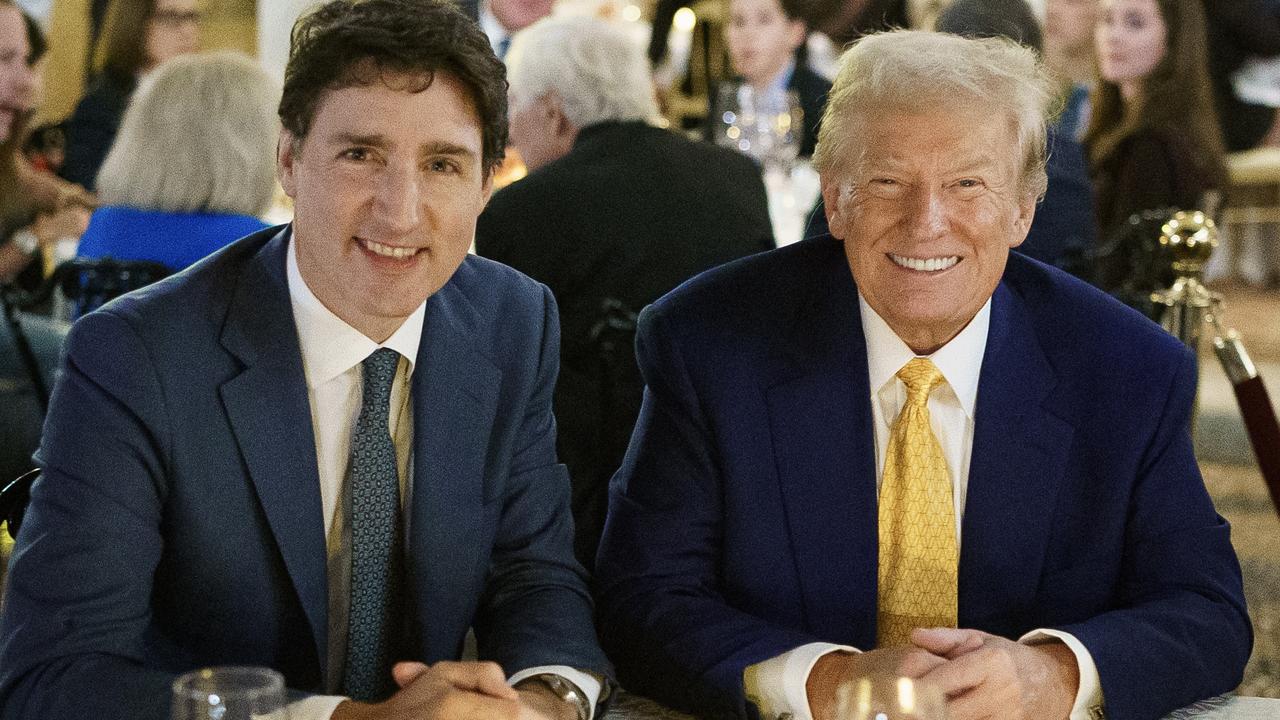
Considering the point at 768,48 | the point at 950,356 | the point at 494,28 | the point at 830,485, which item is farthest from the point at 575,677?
the point at 494,28

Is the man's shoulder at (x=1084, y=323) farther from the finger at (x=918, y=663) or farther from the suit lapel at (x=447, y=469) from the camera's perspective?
the suit lapel at (x=447, y=469)

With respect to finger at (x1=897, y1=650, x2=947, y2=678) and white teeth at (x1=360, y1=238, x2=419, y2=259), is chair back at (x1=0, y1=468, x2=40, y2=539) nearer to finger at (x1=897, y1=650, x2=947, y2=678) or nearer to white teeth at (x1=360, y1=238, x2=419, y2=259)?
white teeth at (x1=360, y1=238, x2=419, y2=259)

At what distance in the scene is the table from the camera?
4.98ft

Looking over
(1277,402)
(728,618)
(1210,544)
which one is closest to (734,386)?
(728,618)

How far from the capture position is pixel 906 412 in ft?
6.07

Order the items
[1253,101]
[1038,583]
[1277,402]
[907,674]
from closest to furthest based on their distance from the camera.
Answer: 1. [907,674]
2. [1038,583]
3. [1277,402]
4. [1253,101]

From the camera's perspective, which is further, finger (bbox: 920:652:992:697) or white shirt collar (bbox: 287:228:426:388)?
white shirt collar (bbox: 287:228:426:388)

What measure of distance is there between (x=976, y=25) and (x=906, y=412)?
2071 mm

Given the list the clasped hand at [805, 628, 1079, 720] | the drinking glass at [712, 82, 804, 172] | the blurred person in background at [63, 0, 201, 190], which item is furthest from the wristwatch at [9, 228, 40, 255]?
the clasped hand at [805, 628, 1079, 720]

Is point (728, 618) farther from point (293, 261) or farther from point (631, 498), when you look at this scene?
point (293, 261)

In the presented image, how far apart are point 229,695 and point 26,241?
4305mm

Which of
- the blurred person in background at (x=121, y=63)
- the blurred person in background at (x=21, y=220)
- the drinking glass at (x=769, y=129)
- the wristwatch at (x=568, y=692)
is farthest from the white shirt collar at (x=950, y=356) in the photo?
the blurred person in background at (x=121, y=63)

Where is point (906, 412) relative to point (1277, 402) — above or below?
above

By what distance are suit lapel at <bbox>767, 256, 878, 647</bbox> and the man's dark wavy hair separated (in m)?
0.51
